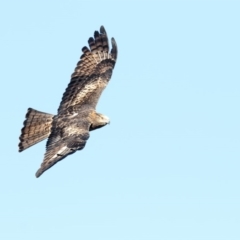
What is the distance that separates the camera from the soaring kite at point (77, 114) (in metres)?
23.1

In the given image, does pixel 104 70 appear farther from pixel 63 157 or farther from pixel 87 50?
pixel 63 157

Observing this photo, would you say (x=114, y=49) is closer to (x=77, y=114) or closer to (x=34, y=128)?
(x=77, y=114)

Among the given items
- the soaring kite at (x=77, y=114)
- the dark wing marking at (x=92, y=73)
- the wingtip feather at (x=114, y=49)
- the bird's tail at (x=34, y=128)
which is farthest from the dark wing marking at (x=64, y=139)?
the wingtip feather at (x=114, y=49)

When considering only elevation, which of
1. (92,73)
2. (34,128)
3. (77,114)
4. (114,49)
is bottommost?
(34,128)

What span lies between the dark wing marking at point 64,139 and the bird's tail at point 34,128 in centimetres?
21

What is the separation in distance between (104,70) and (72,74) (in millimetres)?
880

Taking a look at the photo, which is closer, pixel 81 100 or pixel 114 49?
pixel 81 100

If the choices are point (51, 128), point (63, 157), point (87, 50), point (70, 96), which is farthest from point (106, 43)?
point (63, 157)

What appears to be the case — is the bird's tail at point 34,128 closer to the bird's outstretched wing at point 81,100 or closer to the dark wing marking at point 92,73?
the bird's outstretched wing at point 81,100

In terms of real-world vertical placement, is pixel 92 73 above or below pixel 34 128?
above

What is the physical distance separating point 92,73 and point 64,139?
12.8ft

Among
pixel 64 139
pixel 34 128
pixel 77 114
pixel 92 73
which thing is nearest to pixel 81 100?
pixel 77 114

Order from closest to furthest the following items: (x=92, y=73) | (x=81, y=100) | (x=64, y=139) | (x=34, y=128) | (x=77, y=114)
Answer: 1. (x=64, y=139)
2. (x=34, y=128)
3. (x=77, y=114)
4. (x=81, y=100)
5. (x=92, y=73)

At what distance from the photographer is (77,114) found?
25359 mm
